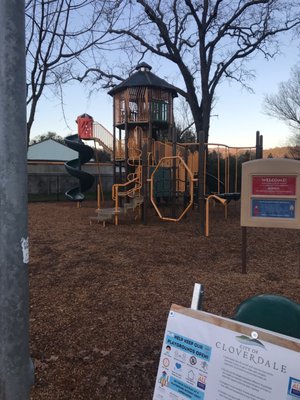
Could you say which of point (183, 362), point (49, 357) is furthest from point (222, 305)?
point (183, 362)

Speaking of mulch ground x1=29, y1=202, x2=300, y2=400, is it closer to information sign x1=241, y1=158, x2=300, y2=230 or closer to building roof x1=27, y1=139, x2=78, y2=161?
information sign x1=241, y1=158, x2=300, y2=230

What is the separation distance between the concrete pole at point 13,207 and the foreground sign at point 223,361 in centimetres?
64

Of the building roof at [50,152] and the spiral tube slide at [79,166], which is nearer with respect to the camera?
the spiral tube slide at [79,166]

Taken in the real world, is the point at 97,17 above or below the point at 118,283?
above

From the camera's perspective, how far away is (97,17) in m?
7.17

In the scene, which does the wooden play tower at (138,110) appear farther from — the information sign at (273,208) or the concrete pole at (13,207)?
the concrete pole at (13,207)

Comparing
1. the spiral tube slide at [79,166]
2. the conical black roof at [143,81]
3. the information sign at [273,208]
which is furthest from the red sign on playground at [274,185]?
the conical black roof at [143,81]

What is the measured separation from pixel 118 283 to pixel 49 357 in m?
1.93

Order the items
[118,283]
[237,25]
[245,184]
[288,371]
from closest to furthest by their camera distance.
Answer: [288,371] → [118,283] → [245,184] → [237,25]

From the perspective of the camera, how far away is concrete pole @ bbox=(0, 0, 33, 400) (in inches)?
66.8

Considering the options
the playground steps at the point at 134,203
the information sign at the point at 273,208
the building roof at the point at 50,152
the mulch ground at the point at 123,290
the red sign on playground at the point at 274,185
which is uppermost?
the building roof at the point at 50,152

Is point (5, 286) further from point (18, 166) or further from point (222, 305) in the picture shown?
point (222, 305)

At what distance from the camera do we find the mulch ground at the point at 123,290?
111 inches

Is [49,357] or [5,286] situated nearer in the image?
[5,286]
